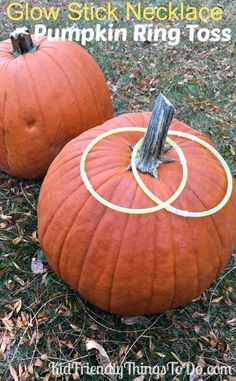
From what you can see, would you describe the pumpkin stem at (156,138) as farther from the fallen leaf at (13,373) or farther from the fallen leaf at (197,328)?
the fallen leaf at (13,373)

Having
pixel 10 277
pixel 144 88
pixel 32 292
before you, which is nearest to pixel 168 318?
pixel 32 292

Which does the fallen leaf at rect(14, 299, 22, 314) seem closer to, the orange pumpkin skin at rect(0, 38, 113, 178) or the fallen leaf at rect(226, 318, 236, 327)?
the orange pumpkin skin at rect(0, 38, 113, 178)

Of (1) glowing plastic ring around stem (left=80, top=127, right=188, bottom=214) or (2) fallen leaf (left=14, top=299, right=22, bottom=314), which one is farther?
(2) fallen leaf (left=14, top=299, right=22, bottom=314)

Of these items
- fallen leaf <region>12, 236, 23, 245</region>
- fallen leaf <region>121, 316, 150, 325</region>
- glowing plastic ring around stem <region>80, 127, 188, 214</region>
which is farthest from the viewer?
fallen leaf <region>12, 236, 23, 245</region>

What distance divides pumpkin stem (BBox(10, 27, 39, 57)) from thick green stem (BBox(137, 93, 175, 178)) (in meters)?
1.12

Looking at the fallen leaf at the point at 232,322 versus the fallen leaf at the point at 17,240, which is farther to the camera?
the fallen leaf at the point at 17,240

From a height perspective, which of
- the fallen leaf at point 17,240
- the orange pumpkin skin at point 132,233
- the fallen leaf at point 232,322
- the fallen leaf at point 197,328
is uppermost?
the orange pumpkin skin at point 132,233

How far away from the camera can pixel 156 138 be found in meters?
1.89

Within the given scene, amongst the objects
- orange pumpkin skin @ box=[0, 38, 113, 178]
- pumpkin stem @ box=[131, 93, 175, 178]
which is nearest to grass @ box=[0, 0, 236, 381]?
orange pumpkin skin @ box=[0, 38, 113, 178]

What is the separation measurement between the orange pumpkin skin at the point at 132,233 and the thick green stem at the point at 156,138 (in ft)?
0.14

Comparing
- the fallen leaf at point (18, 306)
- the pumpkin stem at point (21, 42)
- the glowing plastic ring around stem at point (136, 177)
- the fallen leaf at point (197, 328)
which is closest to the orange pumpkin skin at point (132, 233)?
the glowing plastic ring around stem at point (136, 177)

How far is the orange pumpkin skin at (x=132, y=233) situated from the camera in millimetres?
1866

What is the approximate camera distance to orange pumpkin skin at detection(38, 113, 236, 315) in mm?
1866

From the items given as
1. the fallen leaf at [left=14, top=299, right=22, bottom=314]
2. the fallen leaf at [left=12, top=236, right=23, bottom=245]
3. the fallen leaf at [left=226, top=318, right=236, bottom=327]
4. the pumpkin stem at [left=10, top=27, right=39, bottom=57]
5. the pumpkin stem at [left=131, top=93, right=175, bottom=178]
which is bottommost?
the fallen leaf at [left=226, top=318, right=236, bottom=327]
